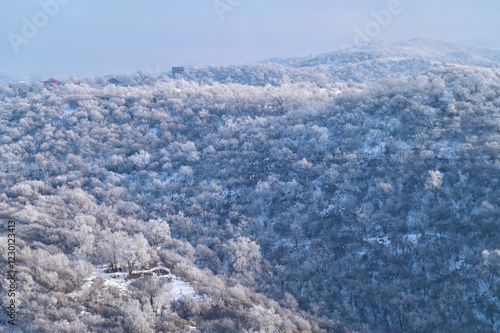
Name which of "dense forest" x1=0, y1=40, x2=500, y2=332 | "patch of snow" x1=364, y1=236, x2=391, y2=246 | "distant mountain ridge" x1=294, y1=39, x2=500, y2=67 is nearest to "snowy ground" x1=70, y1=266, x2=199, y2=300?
"dense forest" x1=0, y1=40, x2=500, y2=332

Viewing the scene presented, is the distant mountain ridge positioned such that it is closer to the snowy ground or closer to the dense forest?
the dense forest

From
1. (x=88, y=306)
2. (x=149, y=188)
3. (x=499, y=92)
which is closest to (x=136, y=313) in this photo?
(x=88, y=306)

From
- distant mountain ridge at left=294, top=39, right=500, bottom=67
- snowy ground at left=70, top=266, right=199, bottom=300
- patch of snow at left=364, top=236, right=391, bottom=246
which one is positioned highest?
distant mountain ridge at left=294, top=39, right=500, bottom=67

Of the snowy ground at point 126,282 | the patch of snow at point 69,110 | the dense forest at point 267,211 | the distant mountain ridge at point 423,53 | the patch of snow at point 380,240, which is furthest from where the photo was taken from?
the distant mountain ridge at point 423,53

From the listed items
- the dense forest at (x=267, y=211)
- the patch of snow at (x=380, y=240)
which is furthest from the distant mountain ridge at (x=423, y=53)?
the patch of snow at (x=380, y=240)

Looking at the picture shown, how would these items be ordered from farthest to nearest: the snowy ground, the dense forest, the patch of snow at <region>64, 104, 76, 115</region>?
the patch of snow at <region>64, 104, 76, 115</region>, the snowy ground, the dense forest

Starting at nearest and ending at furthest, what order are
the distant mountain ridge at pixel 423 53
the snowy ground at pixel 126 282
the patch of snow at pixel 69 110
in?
the snowy ground at pixel 126 282
the patch of snow at pixel 69 110
the distant mountain ridge at pixel 423 53

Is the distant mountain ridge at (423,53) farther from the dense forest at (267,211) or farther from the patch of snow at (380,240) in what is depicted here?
the patch of snow at (380,240)

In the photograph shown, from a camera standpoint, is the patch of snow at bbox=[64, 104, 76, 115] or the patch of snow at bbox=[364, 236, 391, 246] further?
the patch of snow at bbox=[64, 104, 76, 115]

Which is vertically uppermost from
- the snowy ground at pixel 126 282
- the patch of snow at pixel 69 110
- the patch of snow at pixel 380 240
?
the patch of snow at pixel 69 110
